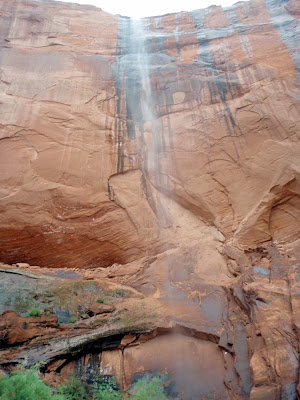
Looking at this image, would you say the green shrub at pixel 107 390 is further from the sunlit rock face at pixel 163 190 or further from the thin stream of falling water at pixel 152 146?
the thin stream of falling water at pixel 152 146

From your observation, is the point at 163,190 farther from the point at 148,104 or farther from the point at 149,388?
the point at 149,388

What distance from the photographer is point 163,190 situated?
36.5 ft

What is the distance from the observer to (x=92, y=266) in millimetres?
10195

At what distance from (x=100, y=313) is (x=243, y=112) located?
829 cm

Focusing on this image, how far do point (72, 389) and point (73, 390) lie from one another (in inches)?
1.3

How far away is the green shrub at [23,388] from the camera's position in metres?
5.54

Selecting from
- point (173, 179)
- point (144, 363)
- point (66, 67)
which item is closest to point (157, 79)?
point (66, 67)

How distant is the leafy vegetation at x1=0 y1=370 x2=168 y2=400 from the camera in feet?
18.4

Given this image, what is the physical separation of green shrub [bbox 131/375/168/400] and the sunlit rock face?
29 centimetres

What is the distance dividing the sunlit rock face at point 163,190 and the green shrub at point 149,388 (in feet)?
Answer: 0.96

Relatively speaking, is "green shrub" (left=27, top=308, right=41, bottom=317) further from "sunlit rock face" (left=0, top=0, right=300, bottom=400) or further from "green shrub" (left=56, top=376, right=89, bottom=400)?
"green shrub" (left=56, top=376, right=89, bottom=400)

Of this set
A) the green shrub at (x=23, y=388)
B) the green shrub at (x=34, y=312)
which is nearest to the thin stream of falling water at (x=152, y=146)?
the green shrub at (x=23, y=388)

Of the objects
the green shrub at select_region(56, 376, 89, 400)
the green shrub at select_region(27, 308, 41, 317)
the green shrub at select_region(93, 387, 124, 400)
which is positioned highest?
the green shrub at select_region(27, 308, 41, 317)

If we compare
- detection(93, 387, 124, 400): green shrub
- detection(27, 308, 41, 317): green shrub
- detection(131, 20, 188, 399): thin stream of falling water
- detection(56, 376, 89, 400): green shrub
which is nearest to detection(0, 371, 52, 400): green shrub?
detection(56, 376, 89, 400): green shrub
